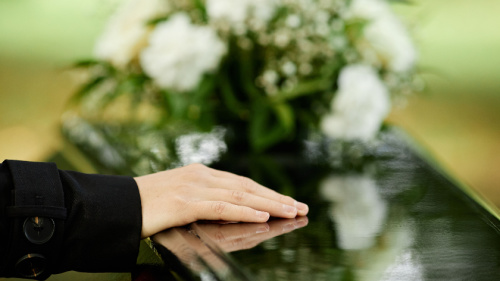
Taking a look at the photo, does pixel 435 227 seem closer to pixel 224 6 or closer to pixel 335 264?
pixel 335 264

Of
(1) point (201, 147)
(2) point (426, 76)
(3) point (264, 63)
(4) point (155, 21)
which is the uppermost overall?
(4) point (155, 21)

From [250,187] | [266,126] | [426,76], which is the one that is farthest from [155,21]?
[426,76]

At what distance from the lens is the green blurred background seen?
2.73 m

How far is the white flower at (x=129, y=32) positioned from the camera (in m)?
1.18

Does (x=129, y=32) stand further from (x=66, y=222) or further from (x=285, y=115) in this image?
(x=66, y=222)

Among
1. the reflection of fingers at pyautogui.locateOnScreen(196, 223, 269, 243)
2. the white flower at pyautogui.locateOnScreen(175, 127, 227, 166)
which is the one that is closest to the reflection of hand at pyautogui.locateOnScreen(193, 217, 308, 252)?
the reflection of fingers at pyautogui.locateOnScreen(196, 223, 269, 243)

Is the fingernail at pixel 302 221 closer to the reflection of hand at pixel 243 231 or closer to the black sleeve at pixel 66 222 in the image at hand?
the reflection of hand at pixel 243 231

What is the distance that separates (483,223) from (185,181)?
0.34m

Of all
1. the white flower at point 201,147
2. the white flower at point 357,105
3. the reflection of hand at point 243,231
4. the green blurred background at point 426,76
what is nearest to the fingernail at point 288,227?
the reflection of hand at point 243,231

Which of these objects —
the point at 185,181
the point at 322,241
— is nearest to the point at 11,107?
the point at 185,181

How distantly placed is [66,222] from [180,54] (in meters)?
0.52

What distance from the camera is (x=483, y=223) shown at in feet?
2.14

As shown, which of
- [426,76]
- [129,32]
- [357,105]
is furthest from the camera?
[426,76]

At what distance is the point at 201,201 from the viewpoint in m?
0.67
